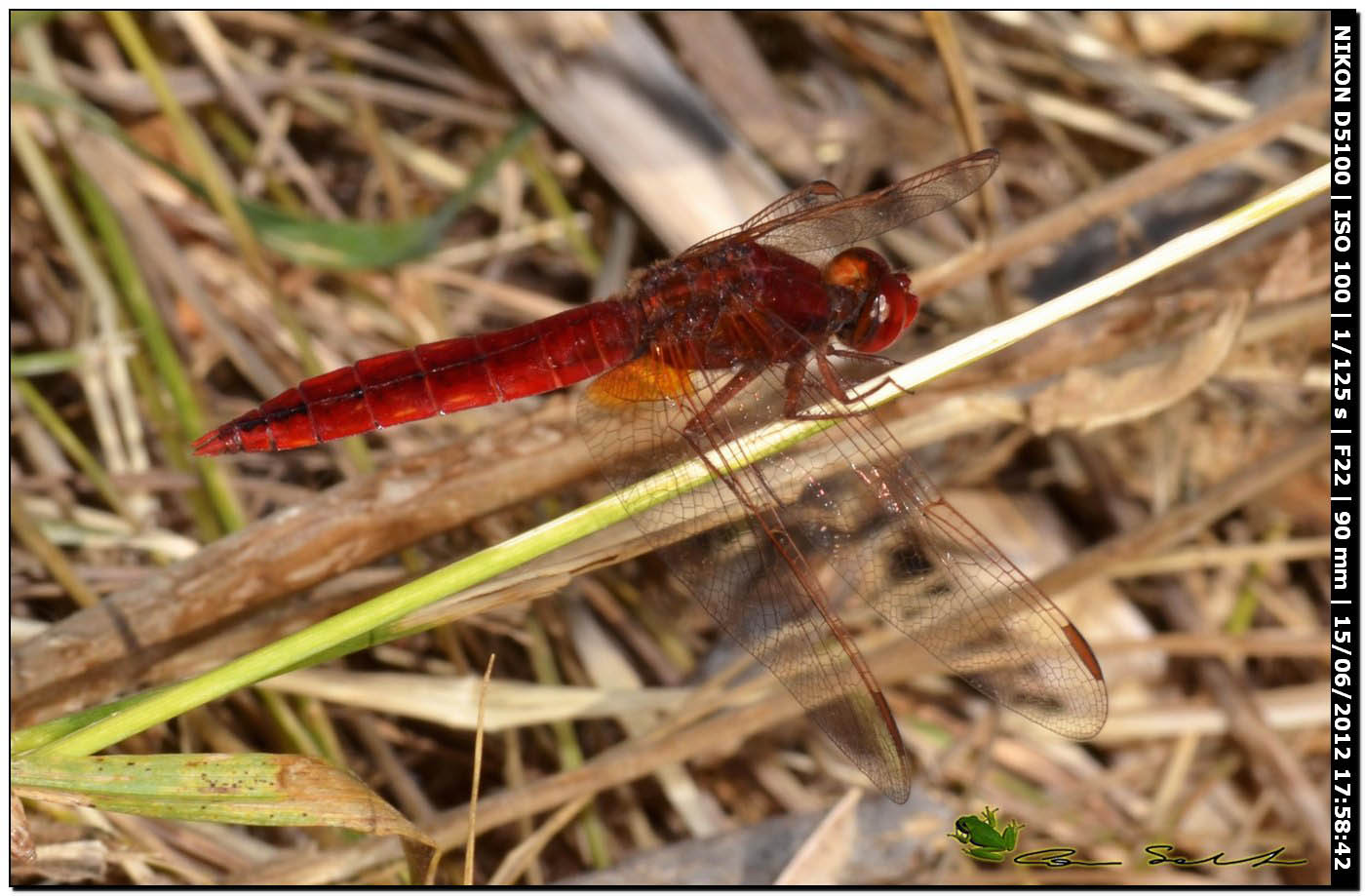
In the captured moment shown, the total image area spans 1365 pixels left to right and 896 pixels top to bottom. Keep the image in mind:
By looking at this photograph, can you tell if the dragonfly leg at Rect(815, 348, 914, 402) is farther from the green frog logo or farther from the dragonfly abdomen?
the green frog logo

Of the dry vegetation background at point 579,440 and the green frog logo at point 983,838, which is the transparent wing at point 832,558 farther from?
the green frog logo at point 983,838

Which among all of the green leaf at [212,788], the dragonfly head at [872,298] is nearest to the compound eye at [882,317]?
the dragonfly head at [872,298]

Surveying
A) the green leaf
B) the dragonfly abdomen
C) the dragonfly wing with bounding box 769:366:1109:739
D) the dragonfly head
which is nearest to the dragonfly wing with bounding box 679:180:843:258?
the dragonfly head

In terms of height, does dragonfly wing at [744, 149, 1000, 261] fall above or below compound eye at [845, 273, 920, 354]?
above

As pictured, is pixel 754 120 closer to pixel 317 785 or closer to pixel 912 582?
pixel 912 582

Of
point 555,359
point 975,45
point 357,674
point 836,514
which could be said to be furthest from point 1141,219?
point 357,674

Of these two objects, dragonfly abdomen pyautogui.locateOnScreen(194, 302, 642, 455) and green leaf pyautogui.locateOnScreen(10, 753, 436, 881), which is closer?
green leaf pyautogui.locateOnScreen(10, 753, 436, 881)
